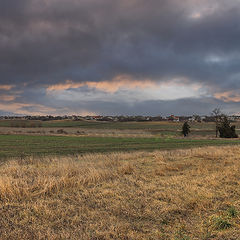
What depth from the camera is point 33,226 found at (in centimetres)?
613

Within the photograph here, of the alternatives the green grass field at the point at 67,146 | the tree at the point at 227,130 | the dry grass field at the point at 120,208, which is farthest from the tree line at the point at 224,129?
the dry grass field at the point at 120,208

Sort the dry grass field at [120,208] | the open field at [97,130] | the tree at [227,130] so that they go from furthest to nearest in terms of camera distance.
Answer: the open field at [97,130], the tree at [227,130], the dry grass field at [120,208]

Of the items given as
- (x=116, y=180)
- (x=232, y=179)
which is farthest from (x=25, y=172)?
(x=232, y=179)

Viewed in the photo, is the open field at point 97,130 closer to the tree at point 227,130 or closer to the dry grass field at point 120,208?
the tree at point 227,130

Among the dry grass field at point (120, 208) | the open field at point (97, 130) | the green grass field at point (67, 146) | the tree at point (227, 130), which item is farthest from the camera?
the open field at point (97, 130)

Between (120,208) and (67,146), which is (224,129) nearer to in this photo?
(67,146)

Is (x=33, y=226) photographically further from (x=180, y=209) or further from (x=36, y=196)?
(x=180, y=209)

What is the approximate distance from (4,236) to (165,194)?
5.61 m

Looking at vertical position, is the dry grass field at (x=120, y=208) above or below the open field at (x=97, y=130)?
above

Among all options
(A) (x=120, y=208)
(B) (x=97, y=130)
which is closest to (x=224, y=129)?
(B) (x=97, y=130)

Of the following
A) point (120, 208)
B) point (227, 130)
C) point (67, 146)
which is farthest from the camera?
point (227, 130)

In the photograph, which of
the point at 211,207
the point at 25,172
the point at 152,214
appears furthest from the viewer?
the point at 25,172

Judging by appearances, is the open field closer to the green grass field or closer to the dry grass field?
the green grass field

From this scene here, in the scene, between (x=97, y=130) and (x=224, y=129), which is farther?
(x=97, y=130)
